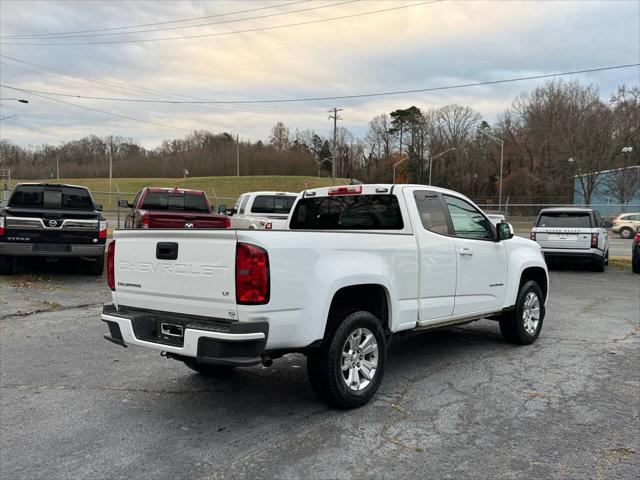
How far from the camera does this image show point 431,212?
17.9ft

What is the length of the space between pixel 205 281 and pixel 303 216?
2321 mm

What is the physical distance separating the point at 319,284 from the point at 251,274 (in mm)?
602

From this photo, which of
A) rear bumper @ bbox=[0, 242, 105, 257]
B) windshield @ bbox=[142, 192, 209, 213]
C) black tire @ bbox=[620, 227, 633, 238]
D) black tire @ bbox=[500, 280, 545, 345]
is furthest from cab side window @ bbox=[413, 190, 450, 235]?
black tire @ bbox=[620, 227, 633, 238]

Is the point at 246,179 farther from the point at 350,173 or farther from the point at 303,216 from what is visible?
the point at 303,216

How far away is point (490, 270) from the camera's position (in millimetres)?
6090

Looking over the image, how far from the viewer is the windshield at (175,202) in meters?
13.3

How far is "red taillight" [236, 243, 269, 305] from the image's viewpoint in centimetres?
365

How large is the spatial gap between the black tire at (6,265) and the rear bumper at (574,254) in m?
12.6

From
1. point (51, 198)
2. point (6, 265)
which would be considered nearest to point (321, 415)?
point (51, 198)

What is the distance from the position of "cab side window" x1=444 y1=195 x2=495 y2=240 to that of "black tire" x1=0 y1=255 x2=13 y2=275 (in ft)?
29.2

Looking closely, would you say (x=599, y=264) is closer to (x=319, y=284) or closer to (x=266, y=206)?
(x=266, y=206)

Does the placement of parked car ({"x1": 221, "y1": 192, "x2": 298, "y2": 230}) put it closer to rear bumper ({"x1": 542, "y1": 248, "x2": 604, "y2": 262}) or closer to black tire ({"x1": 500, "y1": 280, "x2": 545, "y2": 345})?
rear bumper ({"x1": 542, "y1": 248, "x2": 604, "y2": 262})

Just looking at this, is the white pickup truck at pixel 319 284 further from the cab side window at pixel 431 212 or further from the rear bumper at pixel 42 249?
the rear bumper at pixel 42 249

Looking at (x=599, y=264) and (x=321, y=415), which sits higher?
(x=599, y=264)
